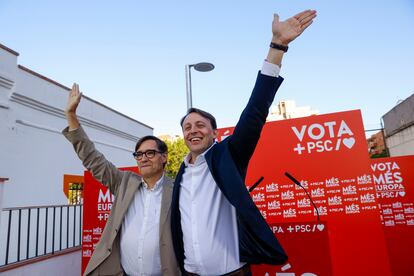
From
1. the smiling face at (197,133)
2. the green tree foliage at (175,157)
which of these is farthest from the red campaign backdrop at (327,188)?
the green tree foliage at (175,157)

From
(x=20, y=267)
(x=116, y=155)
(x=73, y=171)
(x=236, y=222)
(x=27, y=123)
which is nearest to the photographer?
(x=236, y=222)

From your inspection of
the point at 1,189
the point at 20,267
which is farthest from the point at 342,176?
the point at 20,267

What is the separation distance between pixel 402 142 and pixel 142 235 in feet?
54.6

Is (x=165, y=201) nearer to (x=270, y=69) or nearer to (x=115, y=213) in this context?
(x=115, y=213)

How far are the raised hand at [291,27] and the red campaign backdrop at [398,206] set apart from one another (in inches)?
192

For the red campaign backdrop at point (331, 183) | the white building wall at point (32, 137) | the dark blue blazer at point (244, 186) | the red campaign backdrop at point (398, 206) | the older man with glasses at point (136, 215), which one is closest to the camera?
the dark blue blazer at point (244, 186)

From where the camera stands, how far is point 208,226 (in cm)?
157

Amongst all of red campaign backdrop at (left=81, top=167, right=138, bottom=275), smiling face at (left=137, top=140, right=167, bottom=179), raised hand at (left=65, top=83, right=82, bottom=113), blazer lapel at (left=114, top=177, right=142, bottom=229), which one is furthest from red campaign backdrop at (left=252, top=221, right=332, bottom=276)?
red campaign backdrop at (left=81, top=167, right=138, bottom=275)

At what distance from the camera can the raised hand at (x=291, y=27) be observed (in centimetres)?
149

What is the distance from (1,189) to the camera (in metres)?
3.67

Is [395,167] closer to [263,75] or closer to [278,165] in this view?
[278,165]

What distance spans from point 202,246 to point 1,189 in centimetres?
348

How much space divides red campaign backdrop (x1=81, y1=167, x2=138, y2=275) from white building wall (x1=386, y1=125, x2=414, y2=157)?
47.0 feet

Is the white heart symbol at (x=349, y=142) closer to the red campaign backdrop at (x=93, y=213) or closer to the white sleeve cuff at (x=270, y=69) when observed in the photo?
the white sleeve cuff at (x=270, y=69)
